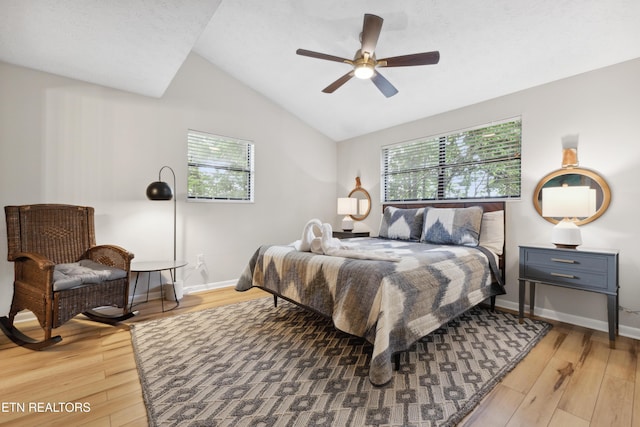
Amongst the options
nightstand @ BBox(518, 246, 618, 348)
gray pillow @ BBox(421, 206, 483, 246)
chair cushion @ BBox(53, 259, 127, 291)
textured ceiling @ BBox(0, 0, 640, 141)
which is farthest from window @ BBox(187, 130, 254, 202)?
nightstand @ BBox(518, 246, 618, 348)

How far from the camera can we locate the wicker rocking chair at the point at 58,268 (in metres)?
2.09

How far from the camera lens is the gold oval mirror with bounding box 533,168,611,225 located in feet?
8.25

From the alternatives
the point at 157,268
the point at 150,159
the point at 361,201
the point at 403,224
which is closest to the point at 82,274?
the point at 157,268

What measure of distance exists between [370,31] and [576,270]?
2.52 metres

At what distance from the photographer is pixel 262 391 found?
1632mm

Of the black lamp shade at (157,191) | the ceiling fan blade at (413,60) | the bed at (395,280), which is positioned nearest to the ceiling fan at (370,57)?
the ceiling fan blade at (413,60)

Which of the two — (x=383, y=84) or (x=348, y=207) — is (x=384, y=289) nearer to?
(x=383, y=84)

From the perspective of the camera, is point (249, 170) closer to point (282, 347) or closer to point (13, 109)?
point (13, 109)

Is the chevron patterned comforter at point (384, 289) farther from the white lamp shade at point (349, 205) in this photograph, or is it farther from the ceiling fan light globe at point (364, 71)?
the white lamp shade at point (349, 205)

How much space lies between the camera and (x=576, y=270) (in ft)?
7.66

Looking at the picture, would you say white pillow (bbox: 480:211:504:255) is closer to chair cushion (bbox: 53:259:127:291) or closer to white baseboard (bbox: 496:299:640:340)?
white baseboard (bbox: 496:299:640:340)

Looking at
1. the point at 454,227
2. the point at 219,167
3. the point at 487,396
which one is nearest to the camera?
the point at 487,396

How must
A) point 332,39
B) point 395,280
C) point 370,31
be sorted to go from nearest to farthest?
point 395,280 < point 370,31 < point 332,39

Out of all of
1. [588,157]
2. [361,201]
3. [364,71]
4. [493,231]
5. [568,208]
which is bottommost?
[493,231]
